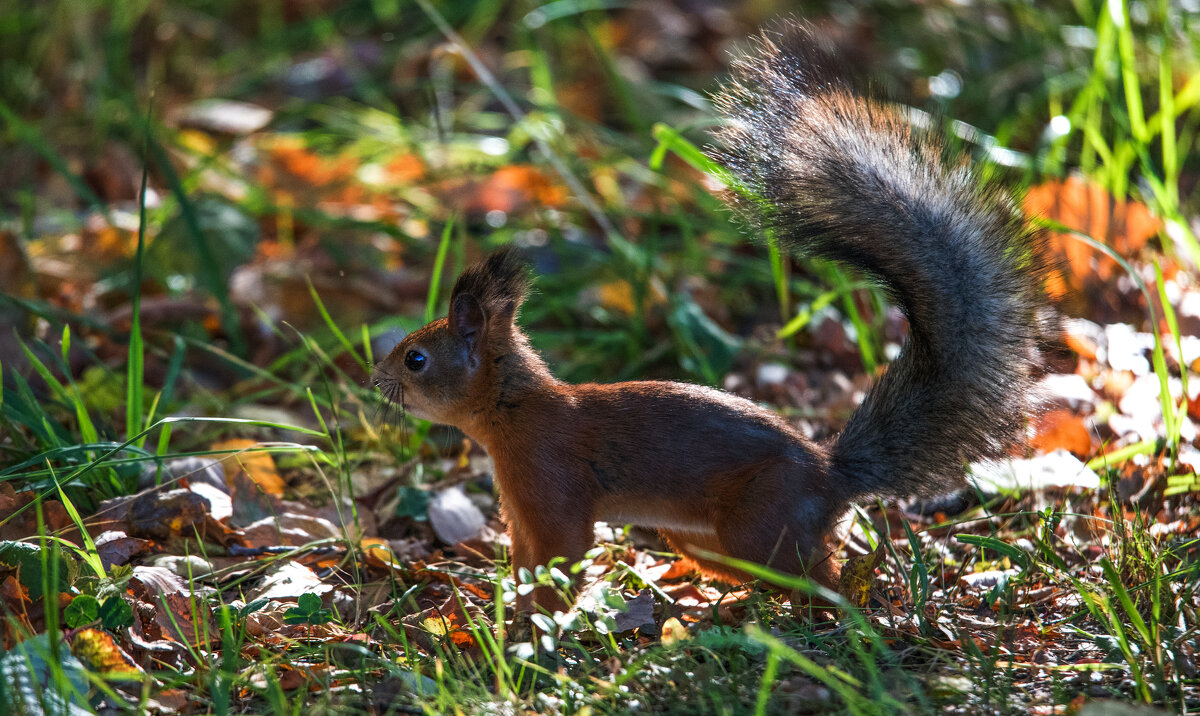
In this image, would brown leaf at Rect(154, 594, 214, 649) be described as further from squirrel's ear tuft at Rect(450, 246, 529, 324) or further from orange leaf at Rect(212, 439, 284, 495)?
squirrel's ear tuft at Rect(450, 246, 529, 324)

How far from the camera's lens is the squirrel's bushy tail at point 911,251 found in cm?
215

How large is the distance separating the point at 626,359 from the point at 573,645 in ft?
5.17

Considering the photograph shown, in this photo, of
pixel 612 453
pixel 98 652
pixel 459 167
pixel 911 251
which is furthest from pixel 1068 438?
pixel 459 167

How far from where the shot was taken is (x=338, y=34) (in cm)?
623

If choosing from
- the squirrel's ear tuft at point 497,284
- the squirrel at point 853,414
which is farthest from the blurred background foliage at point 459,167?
the squirrel's ear tuft at point 497,284

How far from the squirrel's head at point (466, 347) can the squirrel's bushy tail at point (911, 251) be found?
590mm

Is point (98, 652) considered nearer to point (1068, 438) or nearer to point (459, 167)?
point (1068, 438)

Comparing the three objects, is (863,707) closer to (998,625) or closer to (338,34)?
(998,625)

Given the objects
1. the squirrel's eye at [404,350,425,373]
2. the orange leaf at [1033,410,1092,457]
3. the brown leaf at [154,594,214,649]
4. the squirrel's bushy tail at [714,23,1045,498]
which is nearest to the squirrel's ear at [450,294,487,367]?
the squirrel's eye at [404,350,425,373]

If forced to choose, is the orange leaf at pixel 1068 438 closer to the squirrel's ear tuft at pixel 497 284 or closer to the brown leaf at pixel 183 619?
the squirrel's ear tuft at pixel 497 284

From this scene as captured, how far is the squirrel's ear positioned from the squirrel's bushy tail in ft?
2.16

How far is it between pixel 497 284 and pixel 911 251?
0.92 m

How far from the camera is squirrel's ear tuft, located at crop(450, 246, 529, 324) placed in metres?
2.41

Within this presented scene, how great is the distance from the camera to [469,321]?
96.4 inches
